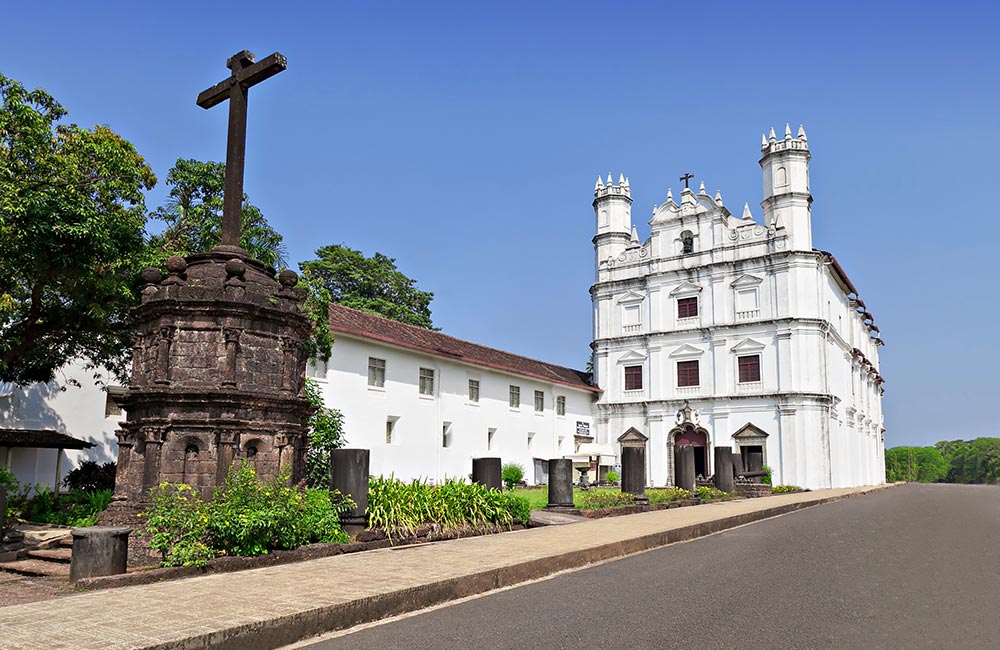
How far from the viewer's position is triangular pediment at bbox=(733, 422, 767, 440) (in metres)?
36.6

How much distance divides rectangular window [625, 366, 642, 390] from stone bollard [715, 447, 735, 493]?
49.4ft

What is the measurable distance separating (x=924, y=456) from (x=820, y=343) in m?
92.6

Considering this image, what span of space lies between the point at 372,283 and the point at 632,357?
16.6 meters

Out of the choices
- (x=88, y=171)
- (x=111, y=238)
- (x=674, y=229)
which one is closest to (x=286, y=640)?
(x=111, y=238)

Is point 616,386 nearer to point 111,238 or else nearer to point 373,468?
point 373,468

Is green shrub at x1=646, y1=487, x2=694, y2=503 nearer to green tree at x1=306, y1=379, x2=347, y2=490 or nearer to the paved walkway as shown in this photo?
green tree at x1=306, y1=379, x2=347, y2=490

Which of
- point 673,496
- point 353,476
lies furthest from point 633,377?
point 353,476

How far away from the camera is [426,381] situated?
2906 cm

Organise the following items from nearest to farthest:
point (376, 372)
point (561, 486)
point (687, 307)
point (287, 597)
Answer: point (287, 597)
point (561, 486)
point (376, 372)
point (687, 307)

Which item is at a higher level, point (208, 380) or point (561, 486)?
point (208, 380)

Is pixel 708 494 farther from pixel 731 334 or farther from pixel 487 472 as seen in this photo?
pixel 731 334

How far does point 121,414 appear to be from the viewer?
23078mm

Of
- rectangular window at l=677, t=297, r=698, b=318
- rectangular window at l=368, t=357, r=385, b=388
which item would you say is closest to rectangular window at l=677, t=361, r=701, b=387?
rectangular window at l=677, t=297, r=698, b=318

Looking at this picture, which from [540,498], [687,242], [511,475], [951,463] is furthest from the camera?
[951,463]
